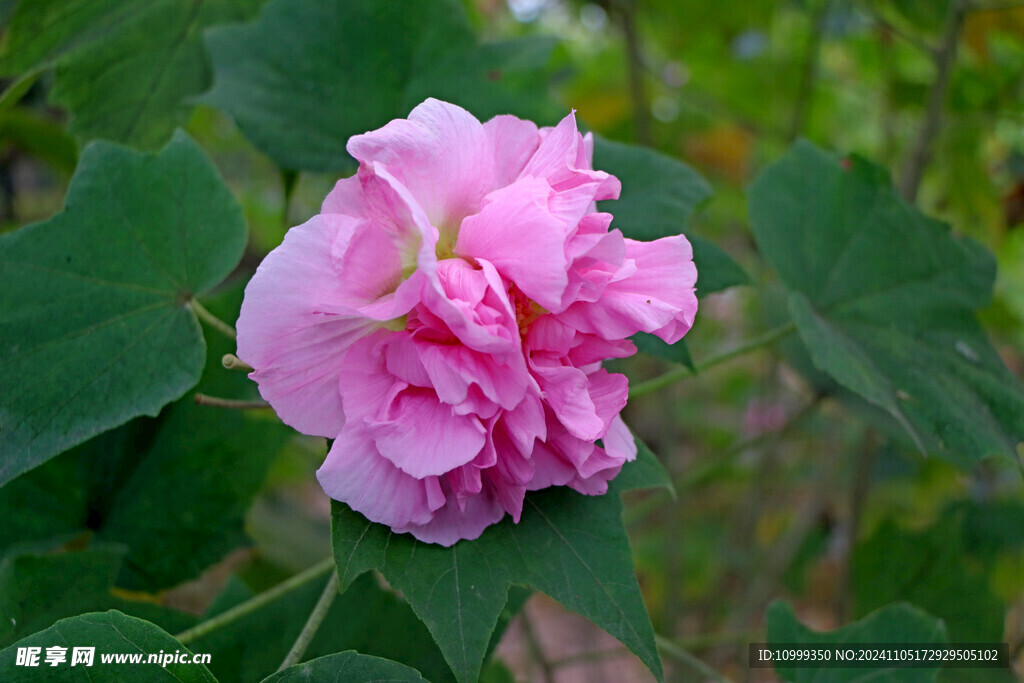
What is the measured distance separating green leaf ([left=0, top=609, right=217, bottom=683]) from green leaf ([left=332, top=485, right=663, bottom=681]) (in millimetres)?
120

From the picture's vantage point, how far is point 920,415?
1.97ft

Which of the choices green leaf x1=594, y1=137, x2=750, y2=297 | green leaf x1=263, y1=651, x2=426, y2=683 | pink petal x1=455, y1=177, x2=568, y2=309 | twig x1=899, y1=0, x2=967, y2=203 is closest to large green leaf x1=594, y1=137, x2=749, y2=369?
green leaf x1=594, y1=137, x2=750, y2=297

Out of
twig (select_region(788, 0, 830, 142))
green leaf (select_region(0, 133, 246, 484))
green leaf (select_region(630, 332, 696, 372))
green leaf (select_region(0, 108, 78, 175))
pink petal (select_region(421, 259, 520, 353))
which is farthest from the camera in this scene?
twig (select_region(788, 0, 830, 142))

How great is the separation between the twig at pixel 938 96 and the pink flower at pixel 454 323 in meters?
0.75

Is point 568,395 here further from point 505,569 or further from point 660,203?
point 660,203

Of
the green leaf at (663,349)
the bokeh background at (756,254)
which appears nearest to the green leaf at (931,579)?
the bokeh background at (756,254)

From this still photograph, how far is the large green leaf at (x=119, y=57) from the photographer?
26.2 inches

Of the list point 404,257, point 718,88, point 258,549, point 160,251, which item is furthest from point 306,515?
point 718,88

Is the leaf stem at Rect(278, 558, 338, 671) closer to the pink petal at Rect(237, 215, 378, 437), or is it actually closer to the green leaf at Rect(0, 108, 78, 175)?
the pink petal at Rect(237, 215, 378, 437)

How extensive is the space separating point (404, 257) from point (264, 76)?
34 centimetres

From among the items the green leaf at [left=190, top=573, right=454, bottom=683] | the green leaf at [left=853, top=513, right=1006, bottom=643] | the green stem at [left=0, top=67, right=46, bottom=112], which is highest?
the green stem at [left=0, top=67, right=46, bottom=112]

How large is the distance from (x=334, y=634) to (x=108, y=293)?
0.33 meters

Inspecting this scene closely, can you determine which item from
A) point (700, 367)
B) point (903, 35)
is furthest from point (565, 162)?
point (903, 35)

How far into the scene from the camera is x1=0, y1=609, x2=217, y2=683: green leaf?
1.33ft
